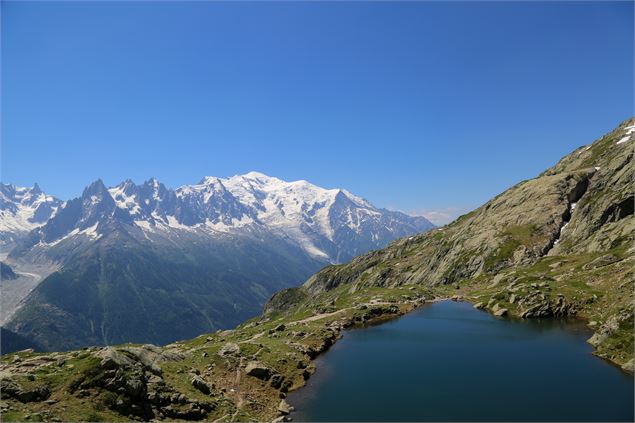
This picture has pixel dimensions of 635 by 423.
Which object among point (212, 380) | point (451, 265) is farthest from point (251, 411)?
point (451, 265)

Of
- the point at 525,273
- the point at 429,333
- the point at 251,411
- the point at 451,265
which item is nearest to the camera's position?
the point at 251,411

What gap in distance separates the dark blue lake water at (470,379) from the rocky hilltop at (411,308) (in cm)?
368

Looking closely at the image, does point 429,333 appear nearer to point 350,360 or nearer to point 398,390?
point 350,360

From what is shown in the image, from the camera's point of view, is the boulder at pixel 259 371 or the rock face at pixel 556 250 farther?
the rock face at pixel 556 250

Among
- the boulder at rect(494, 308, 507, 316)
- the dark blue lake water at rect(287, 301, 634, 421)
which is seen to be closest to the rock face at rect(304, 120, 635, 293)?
the boulder at rect(494, 308, 507, 316)

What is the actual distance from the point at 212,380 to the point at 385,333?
1492 inches

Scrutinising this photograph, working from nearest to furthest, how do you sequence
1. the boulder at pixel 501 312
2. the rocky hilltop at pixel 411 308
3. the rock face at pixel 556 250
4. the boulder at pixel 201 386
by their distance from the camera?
the rocky hilltop at pixel 411 308, the boulder at pixel 201 386, the rock face at pixel 556 250, the boulder at pixel 501 312

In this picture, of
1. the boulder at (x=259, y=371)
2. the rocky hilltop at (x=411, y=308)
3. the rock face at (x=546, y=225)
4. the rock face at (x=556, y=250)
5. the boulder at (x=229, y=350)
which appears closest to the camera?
the rocky hilltop at (x=411, y=308)

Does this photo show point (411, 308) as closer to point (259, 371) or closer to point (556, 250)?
point (259, 371)

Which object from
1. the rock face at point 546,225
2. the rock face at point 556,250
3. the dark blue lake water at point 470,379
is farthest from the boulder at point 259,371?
the rock face at point 546,225

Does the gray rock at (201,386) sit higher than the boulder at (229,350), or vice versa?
the boulder at (229,350)

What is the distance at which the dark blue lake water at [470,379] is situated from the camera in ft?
137

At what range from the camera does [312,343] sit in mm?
70250

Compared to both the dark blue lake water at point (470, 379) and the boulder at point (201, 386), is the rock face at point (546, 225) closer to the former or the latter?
the dark blue lake water at point (470, 379)
